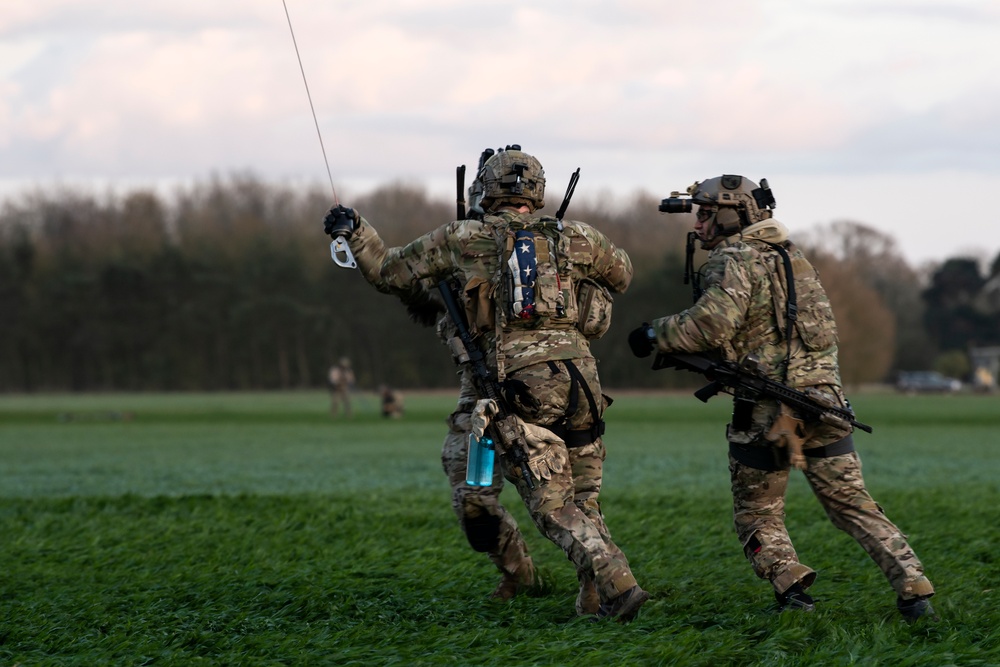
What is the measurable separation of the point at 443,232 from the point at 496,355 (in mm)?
726

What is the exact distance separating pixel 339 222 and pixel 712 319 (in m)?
2.00

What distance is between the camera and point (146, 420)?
45750mm

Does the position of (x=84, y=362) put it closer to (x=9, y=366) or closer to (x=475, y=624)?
(x=9, y=366)

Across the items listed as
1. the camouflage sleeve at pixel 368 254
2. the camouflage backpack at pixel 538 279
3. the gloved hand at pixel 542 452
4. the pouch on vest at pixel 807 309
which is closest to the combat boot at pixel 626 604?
the gloved hand at pixel 542 452

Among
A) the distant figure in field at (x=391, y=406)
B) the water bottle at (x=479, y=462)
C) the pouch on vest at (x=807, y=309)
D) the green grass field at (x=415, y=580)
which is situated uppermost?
the pouch on vest at (x=807, y=309)

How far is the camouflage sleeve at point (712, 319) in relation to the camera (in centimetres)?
671

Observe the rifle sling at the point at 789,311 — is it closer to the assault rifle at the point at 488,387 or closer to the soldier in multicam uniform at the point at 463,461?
the assault rifle at the point at 488,387

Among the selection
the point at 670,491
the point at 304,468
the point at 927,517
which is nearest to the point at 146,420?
the point at 304,468

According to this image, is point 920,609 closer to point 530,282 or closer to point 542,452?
point 542,452

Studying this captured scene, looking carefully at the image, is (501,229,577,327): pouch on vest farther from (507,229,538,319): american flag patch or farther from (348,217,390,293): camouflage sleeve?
(348,217,390,293): camouflage sleeve

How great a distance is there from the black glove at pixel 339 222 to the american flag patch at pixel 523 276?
89 cm

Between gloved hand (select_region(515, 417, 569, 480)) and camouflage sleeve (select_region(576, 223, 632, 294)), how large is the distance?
91 centimetres

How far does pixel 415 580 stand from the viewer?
852cm

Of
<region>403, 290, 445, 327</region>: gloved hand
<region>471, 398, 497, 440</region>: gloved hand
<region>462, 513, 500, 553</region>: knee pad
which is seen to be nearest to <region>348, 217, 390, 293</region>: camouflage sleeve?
<region>403, 290, 445, 327</region>: gloved hand
